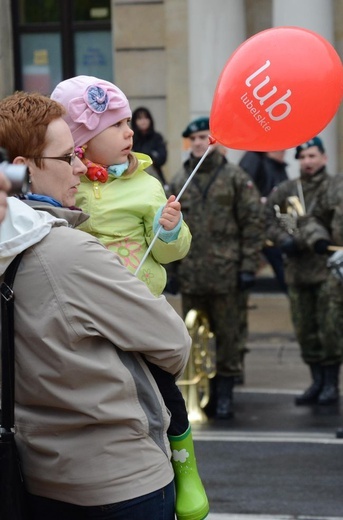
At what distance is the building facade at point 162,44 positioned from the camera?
1485cm

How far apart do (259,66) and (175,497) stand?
1423 mm

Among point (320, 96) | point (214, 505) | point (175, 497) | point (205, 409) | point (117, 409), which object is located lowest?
point (205, 409)

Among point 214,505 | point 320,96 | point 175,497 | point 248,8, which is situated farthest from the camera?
point 248,8

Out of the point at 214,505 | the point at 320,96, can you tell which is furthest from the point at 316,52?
the point at 214,505

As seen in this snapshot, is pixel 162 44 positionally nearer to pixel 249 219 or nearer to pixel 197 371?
pixel 249 219

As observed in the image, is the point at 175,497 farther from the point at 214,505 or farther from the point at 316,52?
the point at 214,505

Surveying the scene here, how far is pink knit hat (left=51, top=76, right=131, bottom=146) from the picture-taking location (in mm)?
4047

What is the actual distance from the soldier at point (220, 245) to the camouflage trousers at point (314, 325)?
58 centimetres

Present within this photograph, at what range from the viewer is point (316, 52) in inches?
171

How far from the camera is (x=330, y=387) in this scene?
32.4 feet

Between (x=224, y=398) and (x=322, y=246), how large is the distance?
1.28m

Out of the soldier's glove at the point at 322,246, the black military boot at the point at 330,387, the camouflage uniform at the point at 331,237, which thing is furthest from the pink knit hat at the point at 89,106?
the black military boot at the point at 330,387

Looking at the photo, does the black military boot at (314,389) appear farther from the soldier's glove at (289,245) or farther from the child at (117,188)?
the child at (117,188)

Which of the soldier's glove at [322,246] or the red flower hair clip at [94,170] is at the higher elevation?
the red flower hair clip at [94,170]
